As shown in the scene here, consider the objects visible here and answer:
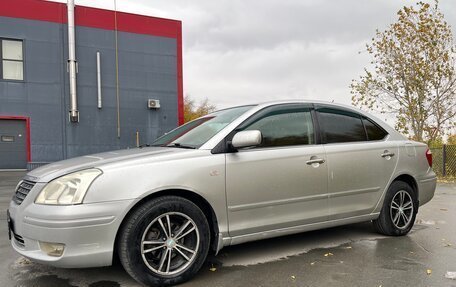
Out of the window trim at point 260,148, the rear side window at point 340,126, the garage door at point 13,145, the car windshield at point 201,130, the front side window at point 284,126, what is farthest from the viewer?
the garage door at point 13,145

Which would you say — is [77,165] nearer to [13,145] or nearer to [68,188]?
[68,188]

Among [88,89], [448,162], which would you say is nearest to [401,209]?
[448,162]

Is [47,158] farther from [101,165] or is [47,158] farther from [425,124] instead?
[425,124]

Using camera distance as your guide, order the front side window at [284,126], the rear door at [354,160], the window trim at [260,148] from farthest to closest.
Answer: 1. the rear door at [354,160]
2. the front side window at [284,126]
3. the window trim at [260,148]

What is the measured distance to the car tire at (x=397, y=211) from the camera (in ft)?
15.1

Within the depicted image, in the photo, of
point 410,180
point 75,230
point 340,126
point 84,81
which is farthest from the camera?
point 84,81

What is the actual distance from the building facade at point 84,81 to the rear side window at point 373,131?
45.2 ft

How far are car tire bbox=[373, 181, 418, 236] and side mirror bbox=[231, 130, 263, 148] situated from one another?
2127 mm

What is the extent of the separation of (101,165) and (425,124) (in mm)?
16542

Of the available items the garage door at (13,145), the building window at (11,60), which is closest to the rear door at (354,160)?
the garage door at (13,145)

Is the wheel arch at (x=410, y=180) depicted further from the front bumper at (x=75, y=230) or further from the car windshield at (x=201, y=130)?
the front bumper at (x=75, y=230)

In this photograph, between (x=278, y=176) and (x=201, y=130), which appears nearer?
(x=278, y=176)

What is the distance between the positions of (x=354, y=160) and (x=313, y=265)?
130 cm

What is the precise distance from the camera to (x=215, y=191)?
3.37 meters
